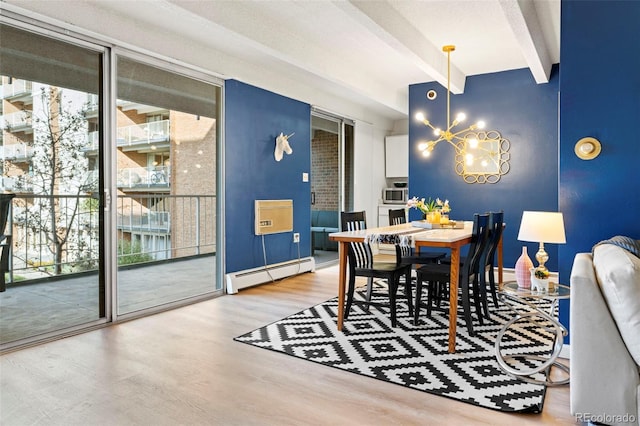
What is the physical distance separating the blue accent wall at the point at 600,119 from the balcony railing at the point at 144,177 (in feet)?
11.9

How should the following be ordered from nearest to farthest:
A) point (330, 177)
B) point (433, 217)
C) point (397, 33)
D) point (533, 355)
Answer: point (533, 355) < point (397, 33) < point (433, 217) < point (330, 177)

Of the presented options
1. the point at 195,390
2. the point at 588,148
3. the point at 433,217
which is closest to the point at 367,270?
the point at 433,217

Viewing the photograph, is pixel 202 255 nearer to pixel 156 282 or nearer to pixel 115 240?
pixel 156 282

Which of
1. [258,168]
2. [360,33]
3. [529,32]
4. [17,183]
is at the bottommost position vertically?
[17,183]

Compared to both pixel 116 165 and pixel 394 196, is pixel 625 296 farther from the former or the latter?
pixel 394 196

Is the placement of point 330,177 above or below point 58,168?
above

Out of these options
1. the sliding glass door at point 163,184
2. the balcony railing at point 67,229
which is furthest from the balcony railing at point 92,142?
the balcony railing at point 67,229

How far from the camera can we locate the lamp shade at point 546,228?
8.71 feet

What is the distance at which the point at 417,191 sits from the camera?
251 inches

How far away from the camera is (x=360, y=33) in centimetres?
430

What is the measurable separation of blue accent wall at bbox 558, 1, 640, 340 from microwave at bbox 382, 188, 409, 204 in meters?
4.88

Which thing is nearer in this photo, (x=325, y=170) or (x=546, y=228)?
(x=546, y=228)

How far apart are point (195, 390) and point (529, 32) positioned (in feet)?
12.7

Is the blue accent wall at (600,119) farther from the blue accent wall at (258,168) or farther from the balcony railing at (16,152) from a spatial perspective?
the balcony railing at (16,152)
